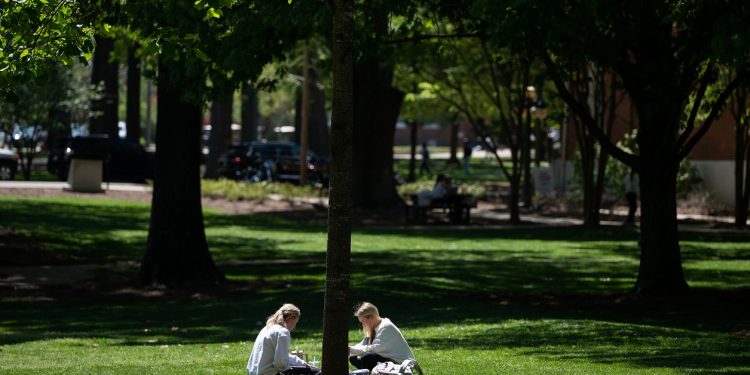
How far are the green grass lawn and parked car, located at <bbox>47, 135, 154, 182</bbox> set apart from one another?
13.2 meters

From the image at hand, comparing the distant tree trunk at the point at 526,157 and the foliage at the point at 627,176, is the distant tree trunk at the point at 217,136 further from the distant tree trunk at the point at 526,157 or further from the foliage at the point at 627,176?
the foliage at the point at 627,176

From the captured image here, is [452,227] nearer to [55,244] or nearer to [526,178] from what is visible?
[526,178]

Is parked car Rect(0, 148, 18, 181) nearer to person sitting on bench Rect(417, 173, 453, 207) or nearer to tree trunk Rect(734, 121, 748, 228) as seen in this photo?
person sitting on bench Rect(417, 173, 453, 207)

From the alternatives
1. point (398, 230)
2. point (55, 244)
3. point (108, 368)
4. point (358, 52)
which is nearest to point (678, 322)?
point (358, 52)

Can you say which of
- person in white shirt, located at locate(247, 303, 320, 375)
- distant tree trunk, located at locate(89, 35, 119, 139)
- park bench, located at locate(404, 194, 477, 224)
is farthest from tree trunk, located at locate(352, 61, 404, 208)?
person in white shirt, located at locate(247, 303, 320, 375)

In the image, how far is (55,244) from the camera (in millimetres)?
25438

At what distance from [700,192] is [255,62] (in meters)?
24.2

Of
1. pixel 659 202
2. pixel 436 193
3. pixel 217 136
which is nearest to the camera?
pixel 659 202

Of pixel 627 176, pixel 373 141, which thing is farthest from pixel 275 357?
pixel 627 176

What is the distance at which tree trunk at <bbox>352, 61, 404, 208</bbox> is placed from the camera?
36.8 metres

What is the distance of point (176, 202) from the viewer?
2003 centimetres

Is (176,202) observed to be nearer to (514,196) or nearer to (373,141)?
(514,196)

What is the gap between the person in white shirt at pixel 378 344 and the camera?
10039 mm

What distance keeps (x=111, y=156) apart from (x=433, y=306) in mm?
29566
